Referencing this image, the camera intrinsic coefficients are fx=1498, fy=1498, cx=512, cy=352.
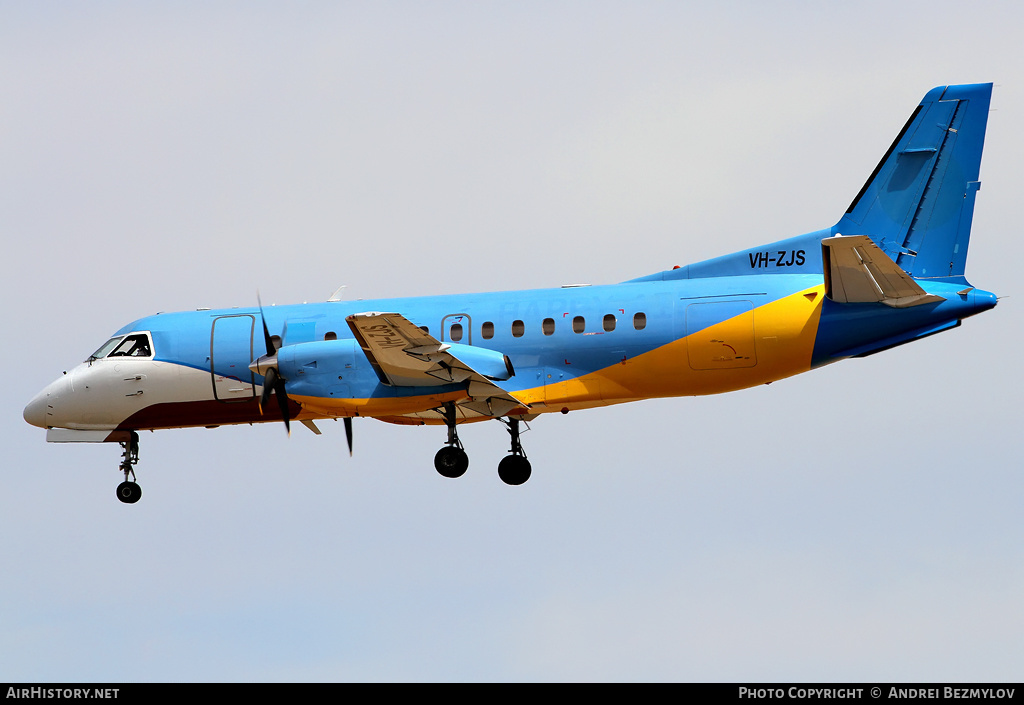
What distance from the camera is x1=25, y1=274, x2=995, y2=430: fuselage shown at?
32969 millimetres

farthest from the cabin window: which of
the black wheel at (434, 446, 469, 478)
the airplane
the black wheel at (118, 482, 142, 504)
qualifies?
the black wheel at (434, 446, 469, 478)

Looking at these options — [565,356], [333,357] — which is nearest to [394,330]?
[333,357]

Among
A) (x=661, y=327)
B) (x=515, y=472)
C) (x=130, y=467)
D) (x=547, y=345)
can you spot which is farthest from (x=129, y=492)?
(x=661, y=327)

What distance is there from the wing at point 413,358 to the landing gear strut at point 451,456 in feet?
1.85

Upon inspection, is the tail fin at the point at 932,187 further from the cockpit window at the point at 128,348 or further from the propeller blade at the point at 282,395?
the cockpit window at the point at 128,348

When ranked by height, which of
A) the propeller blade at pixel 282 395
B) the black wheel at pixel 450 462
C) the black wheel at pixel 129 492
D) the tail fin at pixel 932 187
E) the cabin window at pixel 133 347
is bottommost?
the black wheel at pixel 129 492

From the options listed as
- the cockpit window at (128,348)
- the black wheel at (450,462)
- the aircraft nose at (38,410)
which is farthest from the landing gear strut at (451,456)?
the aircraft nose at (38,410)

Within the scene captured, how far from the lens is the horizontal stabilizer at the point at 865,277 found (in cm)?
3159

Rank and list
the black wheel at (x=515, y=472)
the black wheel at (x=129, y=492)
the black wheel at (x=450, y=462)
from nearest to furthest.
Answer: the black wheel at (x=450, y=462)
the black wheel at (x=515, y=472)
the black wheel at (x=129, y=492)

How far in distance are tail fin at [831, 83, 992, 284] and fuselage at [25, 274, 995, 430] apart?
1.02 m

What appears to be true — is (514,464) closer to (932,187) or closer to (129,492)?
(129,492)
